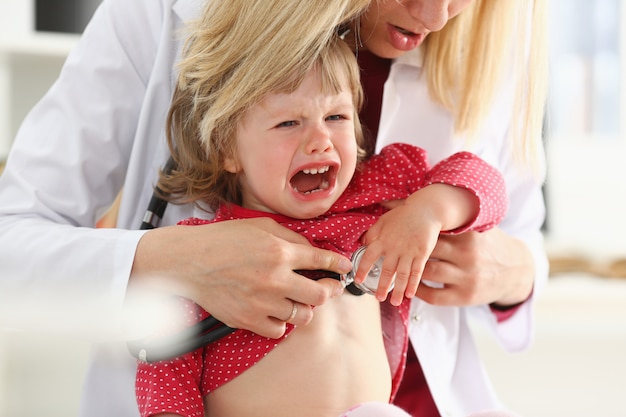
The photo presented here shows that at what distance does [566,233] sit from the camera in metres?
2.59

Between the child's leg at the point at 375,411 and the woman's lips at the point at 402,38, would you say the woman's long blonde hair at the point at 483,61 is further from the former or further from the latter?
the child's leg at the point at 375,411

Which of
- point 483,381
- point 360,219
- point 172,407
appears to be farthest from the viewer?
point 483,381

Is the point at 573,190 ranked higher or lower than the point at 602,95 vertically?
lower

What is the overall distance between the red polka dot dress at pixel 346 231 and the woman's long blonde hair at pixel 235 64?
0.07 metres

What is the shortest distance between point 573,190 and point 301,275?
184 centimetres

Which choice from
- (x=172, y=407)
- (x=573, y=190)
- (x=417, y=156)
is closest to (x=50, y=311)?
(x=172, y=407)

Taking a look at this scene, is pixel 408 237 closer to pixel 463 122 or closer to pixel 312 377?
pixel 312 377

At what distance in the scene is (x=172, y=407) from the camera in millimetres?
906

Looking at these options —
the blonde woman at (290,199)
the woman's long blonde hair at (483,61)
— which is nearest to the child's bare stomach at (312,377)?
the blonde woman at (290,199)

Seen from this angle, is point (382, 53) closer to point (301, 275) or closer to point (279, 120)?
point (279, 120)

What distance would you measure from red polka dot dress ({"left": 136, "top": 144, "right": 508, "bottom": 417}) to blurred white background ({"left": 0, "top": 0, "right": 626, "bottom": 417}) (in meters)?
1.10

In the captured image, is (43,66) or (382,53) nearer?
(382,53)

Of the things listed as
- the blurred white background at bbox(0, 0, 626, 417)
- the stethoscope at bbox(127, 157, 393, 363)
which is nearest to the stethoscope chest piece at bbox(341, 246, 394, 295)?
the stethoscope at bbox(127, 157, 393, 363)

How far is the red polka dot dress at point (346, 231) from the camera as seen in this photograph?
0.94 meters
